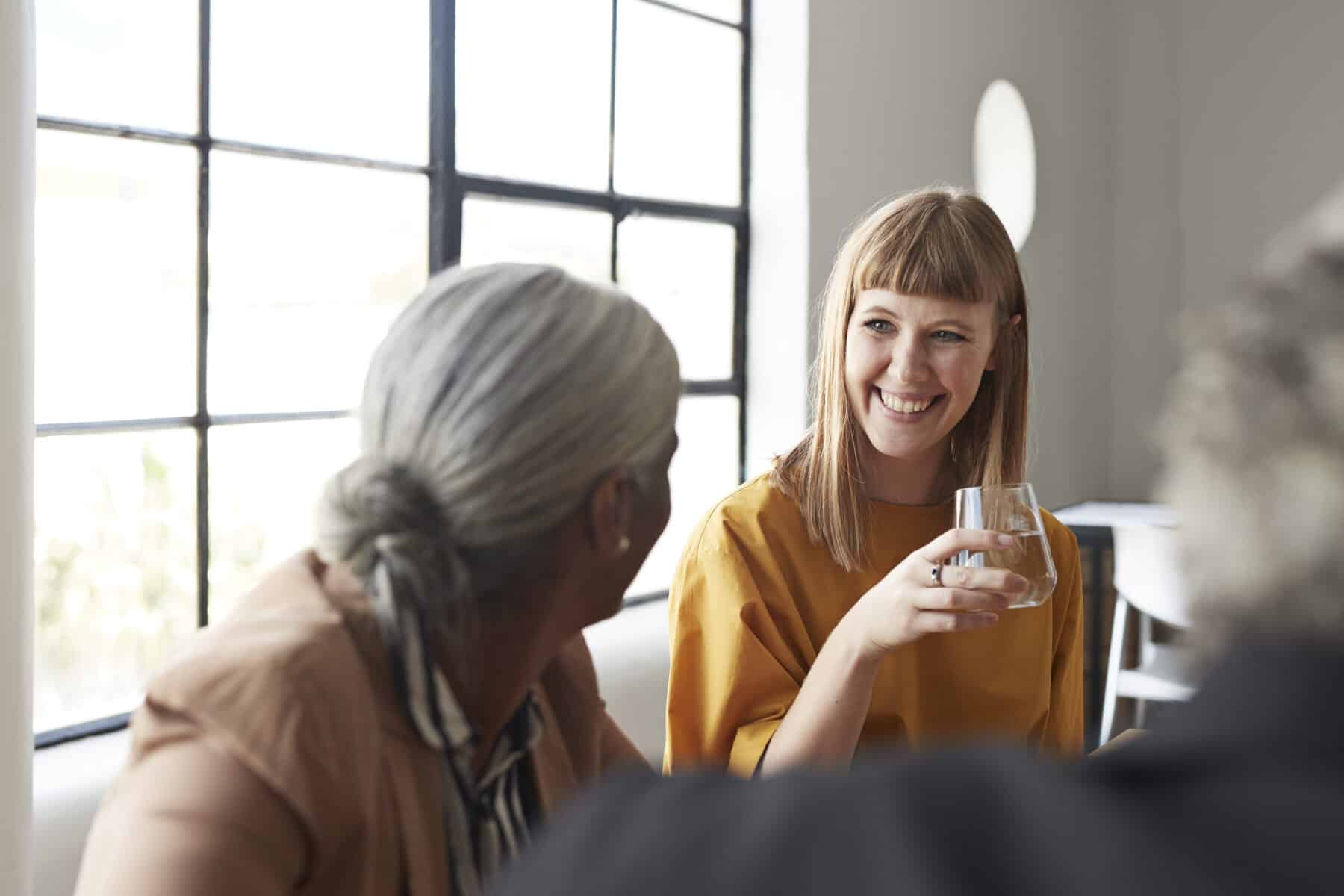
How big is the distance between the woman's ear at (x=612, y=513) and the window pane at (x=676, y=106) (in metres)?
2.66

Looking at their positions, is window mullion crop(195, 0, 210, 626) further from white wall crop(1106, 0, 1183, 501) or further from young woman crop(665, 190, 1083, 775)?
white wall crop(1106, 0, 1183, 501)

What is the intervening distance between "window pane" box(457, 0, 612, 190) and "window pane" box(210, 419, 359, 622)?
808 mm

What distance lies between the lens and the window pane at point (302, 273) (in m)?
2.58

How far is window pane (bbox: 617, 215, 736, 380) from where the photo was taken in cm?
366

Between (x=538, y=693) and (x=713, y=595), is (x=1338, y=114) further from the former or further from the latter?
(x=538, y=693)

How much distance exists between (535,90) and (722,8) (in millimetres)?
893

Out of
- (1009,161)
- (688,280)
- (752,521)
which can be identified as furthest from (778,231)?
(752,521)

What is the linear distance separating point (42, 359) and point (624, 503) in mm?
1627

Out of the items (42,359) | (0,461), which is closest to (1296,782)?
(0,461)

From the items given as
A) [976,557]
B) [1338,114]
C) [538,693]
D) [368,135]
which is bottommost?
[538,693]

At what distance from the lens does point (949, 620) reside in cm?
149

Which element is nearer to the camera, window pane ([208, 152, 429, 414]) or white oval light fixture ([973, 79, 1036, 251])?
window pane ([208, 152, 429, 414])

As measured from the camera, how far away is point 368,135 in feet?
9.54

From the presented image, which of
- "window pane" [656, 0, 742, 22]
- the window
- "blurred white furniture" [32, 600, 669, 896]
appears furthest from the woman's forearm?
"window pane" [656, 0, 742, 22]
